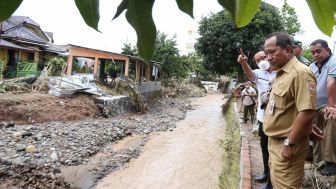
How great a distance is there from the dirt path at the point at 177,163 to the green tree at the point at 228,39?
562 cm

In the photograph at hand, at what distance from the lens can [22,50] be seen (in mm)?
16562

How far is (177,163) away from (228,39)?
1060cm

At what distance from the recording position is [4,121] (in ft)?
32.8

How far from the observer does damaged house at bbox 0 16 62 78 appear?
1508 cm

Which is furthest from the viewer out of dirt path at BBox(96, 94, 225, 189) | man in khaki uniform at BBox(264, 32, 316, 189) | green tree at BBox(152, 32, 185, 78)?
green tree at BBox(152, 32, 185, 78)

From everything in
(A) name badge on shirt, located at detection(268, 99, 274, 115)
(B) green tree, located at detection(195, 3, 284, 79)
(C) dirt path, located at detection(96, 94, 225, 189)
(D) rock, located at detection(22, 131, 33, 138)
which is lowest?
(C) dirt path, located at detection(96, 94, 225, 189)

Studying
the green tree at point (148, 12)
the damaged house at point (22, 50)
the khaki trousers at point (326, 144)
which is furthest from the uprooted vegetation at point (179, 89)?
the green tree at point (148, 12)

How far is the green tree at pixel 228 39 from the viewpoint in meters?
17.2

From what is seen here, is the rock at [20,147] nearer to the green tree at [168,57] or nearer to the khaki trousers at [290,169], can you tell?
the khaki trousers at [290,169]

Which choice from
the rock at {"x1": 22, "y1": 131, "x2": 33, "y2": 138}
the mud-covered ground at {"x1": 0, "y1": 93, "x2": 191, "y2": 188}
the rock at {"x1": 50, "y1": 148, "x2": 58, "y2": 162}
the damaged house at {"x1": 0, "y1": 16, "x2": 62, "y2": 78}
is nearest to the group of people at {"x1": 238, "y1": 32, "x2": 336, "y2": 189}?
the mud-covered ground at {"x1": 0, "y1": 93, "x2": 191, "y2": 188}

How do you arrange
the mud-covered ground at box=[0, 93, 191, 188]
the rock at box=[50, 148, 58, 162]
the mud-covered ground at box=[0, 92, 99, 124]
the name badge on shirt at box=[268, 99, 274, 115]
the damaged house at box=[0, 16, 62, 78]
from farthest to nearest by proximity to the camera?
the damaged house at box=[0, 16, 62, 78] → the mud-covered ground at box=[0, 92, 99, 124] → the rock at box=[50, 148, 58, 162] → the mud-covered ground at box=[0, 93, 191, 188] → the name badge on shirt at box=[268, 99, 274, 115]

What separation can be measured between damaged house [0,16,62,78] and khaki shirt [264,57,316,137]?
13170 mm

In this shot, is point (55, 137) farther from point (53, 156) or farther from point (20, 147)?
point (53, 156)

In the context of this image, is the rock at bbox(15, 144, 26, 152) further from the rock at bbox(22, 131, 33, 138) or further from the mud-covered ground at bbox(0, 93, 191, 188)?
the rock at bbox(22, 131, 33, 138)
